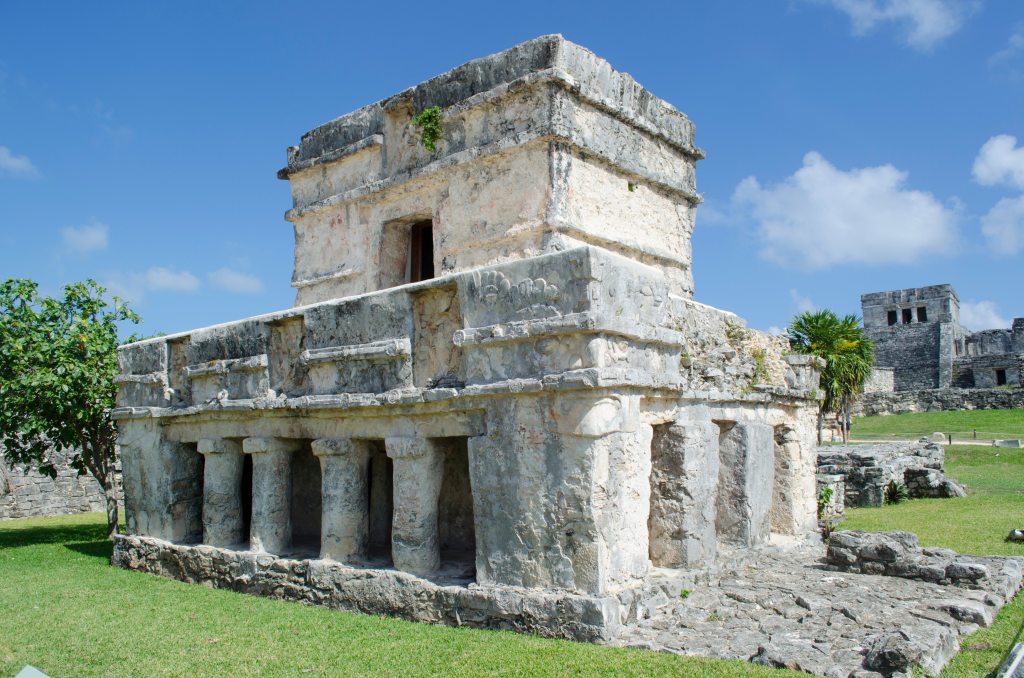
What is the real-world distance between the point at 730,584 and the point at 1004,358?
38.7 m

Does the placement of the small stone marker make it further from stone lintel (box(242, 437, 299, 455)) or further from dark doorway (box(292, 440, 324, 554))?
dark doorway (box(292, 440, 324, 554))

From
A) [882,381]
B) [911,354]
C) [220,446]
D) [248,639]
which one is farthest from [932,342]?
[248,639]

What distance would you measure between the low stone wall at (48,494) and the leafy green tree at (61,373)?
4.64 m

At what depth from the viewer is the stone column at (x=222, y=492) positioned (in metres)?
7.91

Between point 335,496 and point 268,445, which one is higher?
point 268,445

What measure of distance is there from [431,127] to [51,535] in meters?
9.08

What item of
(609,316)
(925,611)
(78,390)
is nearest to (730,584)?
→ (925,611)

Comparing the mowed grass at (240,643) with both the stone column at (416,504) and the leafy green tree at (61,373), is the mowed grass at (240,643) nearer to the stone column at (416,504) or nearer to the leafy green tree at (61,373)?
the stone column at (416,504)

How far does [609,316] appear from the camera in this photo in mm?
5184

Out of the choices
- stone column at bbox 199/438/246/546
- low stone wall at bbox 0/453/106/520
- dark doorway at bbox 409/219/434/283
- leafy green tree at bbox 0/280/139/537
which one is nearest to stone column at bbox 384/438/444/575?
stone column at bbox 199/438/246/546

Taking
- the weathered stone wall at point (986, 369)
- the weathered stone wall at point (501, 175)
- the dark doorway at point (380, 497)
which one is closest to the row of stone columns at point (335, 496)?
the dark doorway at point (380, 497)

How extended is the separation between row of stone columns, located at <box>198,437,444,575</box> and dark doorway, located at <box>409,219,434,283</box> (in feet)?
9.47

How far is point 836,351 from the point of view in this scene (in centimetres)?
2336

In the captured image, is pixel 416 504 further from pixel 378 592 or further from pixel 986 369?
pixel 986 369
